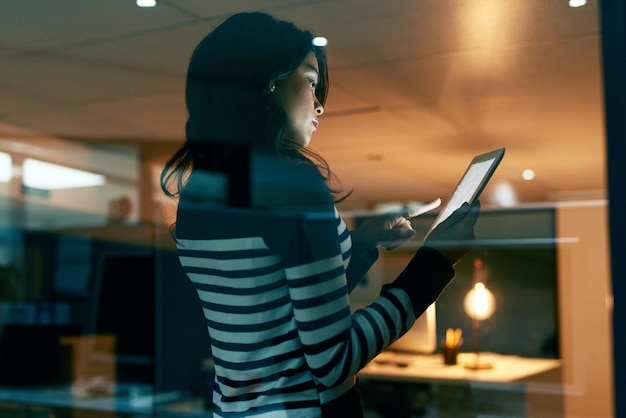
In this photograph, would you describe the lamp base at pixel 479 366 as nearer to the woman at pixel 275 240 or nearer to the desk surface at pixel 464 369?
the desk surface at pixel 464 369

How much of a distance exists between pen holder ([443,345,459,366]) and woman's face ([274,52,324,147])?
179cm

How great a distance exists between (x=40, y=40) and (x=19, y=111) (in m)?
0.74

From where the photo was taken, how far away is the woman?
0.67 metres

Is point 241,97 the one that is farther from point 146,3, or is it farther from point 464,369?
point 464,369

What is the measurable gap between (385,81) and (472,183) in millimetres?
1264

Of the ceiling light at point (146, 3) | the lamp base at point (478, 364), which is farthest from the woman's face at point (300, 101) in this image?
the lamp base at point (478, 364)

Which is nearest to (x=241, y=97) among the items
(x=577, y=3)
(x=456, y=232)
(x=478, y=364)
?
(x=456, y=232)

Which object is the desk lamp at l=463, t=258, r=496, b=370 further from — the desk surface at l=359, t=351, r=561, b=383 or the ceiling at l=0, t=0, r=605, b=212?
the ceiling at l=0, t=0, r=605, b=212

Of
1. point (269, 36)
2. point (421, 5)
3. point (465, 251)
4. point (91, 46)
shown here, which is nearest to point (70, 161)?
point (91, 46)

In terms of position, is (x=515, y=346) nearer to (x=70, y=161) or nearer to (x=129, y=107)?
(x=129, y=107)

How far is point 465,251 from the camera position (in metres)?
0.72

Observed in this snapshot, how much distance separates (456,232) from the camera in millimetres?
706

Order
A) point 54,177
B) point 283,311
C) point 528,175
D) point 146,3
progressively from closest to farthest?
point 283,311, point 146,3, point 528,175, point 54,177

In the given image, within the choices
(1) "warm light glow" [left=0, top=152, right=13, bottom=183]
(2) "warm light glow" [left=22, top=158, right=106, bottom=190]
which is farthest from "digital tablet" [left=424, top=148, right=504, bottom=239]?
(2) "warm light glow" [left=22, top=158, right=106, bottom=190]
